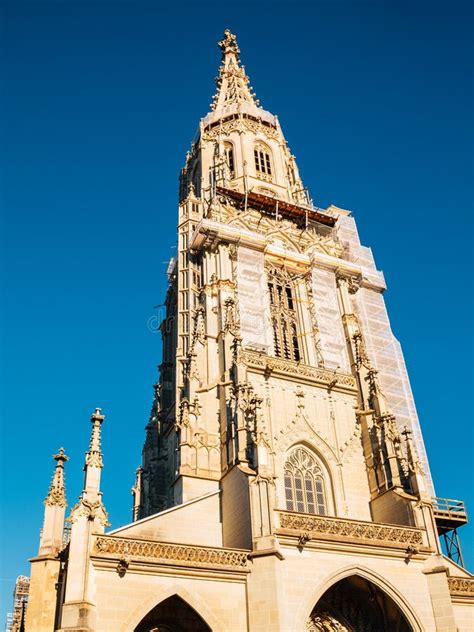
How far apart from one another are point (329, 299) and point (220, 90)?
24.6m

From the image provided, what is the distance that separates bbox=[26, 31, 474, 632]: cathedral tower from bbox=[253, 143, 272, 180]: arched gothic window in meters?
0.15

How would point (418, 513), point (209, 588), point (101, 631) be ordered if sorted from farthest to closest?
point (418, 513), point (209, 588), point (101, 631)

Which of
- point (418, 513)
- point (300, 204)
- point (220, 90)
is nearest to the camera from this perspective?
point (418, 513)

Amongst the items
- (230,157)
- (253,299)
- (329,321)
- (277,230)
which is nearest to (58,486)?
(253,299)

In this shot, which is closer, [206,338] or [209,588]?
[209,588]

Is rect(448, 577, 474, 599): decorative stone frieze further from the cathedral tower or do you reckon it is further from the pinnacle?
the pinnacle

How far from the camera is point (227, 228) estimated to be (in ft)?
105

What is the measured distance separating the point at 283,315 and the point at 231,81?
26.4 meters

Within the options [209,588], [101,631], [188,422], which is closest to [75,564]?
[101,631]

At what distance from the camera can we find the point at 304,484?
80.9 feet

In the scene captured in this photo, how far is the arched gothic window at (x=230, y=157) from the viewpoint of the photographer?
39.5 metres

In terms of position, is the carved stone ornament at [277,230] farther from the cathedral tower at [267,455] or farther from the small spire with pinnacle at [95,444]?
the small spire with pinnacle at [95,444]

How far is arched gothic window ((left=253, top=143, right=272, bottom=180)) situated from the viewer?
4025 centimetres

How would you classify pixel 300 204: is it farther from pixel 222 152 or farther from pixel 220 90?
pixel 220 90
